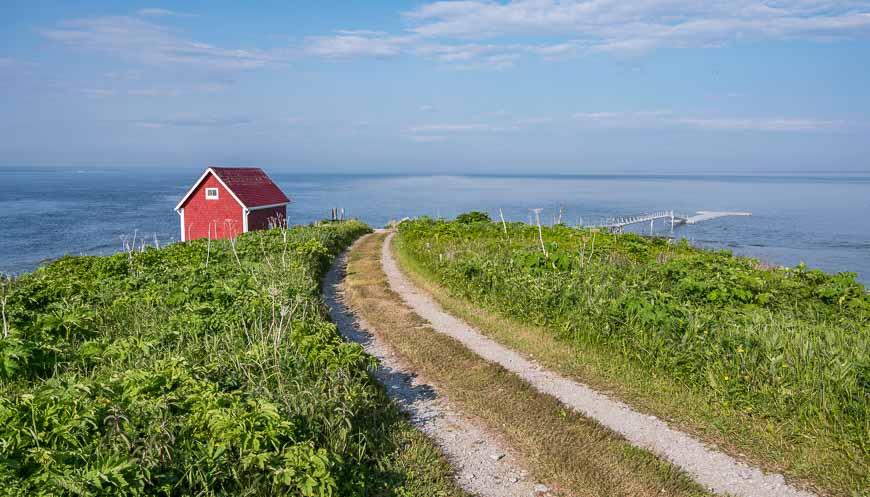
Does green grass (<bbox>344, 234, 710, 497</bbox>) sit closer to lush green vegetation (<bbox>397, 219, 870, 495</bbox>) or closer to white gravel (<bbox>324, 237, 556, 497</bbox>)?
white gravel (<bbox>324, 237, 556, 497</bbox>)

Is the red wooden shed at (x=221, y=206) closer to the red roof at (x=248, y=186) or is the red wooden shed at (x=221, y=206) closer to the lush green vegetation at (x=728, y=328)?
the red roof at (x=248, y=186)

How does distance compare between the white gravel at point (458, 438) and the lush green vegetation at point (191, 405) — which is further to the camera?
the white gravel at point (458, 438)

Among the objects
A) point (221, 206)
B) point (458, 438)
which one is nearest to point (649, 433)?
point (458, 438)

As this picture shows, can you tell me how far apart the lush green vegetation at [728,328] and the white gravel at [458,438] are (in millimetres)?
2824

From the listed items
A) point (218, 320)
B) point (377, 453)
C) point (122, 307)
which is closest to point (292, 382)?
point (377, 453)

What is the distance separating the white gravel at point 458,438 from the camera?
608 cm

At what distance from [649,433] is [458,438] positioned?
2.32 meters

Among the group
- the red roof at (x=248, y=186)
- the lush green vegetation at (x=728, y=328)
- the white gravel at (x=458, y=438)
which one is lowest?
the white gravel at (x=458, y=438)

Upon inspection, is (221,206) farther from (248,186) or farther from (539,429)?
(539,429)

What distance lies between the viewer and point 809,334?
852 centimetres

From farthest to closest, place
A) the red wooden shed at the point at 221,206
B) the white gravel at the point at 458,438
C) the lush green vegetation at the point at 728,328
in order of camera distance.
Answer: the red wooden shed at the point at 221,206, the lush green vegetation at the point at 728,328, the white gravel at the point at 458,438

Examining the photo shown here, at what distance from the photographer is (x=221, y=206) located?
36906mm

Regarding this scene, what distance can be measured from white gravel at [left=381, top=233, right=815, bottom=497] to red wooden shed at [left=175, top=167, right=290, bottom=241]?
28217 millimetres

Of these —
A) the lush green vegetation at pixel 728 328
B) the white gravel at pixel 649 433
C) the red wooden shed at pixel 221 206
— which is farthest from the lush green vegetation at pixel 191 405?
the red wooden shed at pixel 221 206
